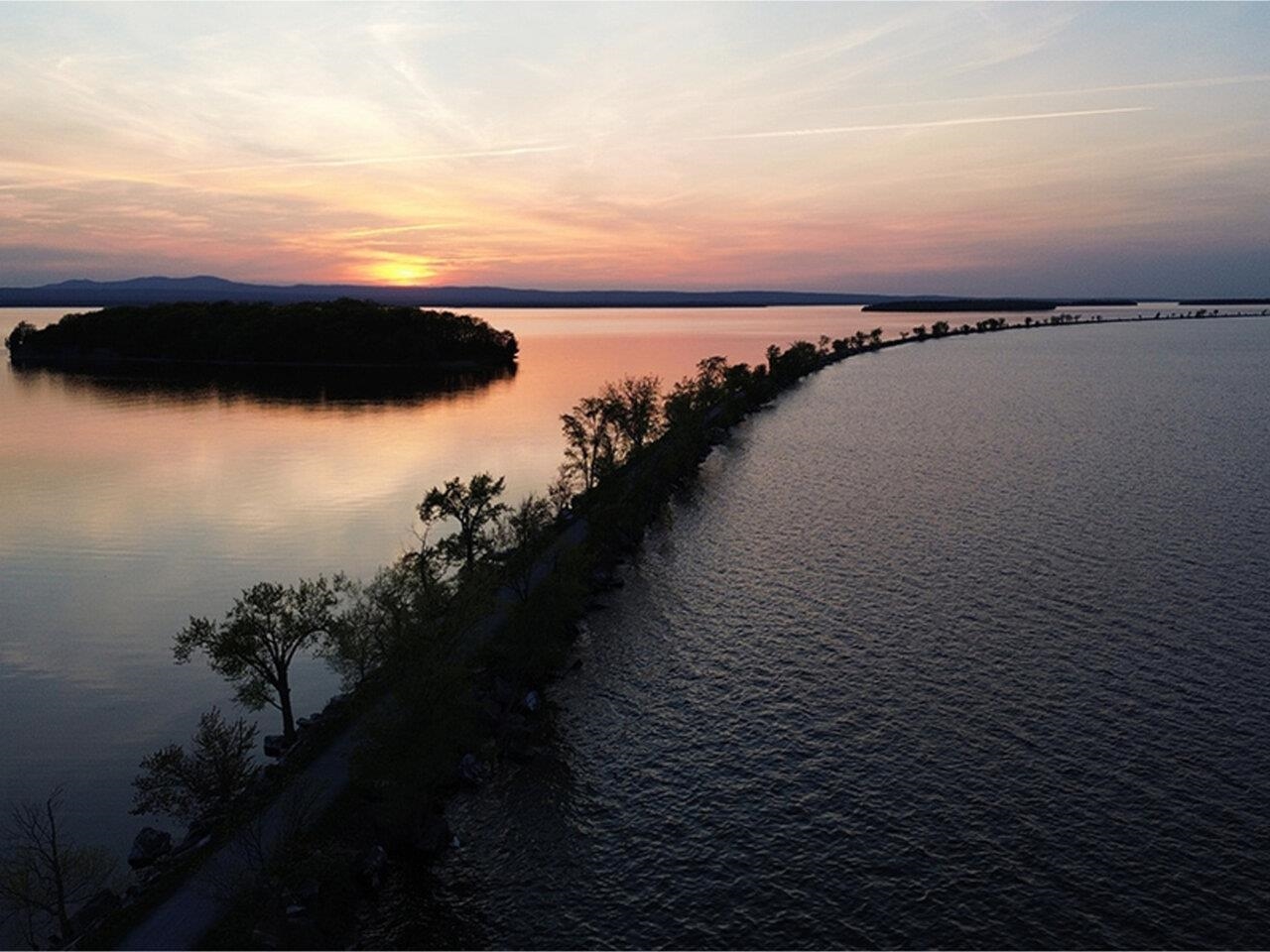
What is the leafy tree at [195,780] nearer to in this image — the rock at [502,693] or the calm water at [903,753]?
the calm water at [903,753]

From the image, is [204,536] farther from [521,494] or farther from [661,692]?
[661,692]

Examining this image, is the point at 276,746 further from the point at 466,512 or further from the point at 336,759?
the point at 466,512

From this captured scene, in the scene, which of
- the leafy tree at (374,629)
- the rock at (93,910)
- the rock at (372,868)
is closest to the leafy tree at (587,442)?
the leafy tree at (374,629)

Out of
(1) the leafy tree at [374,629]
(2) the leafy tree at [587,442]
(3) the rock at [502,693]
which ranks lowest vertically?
(3) the rock at [502,693]

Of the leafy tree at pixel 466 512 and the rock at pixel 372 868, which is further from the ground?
the leafy tree at pixel 466 512

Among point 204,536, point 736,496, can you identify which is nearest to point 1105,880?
point 736,496

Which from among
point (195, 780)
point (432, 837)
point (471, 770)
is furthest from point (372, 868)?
point (195, 780)

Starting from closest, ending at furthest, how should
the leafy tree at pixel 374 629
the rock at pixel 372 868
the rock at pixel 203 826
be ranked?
1. the rock at pixel 372 868
2. the rock at pixel 203 826
3. the leafy tree at pixel 374 629
